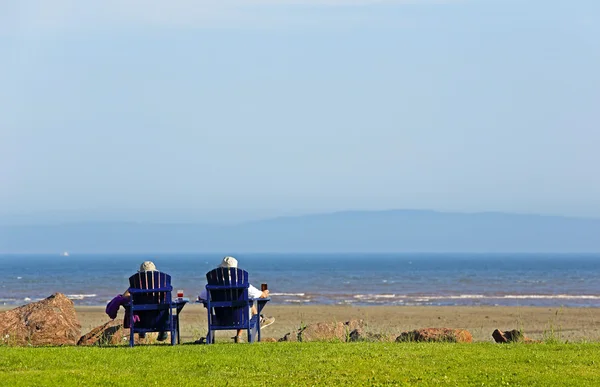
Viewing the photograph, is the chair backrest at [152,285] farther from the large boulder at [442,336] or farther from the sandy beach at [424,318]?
the sandy beach at [424,318]

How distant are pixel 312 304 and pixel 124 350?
1060 inches

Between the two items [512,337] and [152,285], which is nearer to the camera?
[152,285]

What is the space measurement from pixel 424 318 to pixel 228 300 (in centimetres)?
1731

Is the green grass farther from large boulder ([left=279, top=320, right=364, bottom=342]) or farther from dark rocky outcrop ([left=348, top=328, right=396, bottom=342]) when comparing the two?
large boulder ([left=279, top=320, right=364, bottom=342])

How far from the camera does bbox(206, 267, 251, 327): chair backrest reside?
43.2 ft

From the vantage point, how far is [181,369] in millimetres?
10398

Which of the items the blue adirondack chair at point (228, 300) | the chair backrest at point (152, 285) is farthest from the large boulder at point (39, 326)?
the blue adirondack chair at point (228, 300)

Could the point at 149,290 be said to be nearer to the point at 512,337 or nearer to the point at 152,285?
the point at 152,285

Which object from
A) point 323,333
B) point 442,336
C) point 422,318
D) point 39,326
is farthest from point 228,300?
point 422,318

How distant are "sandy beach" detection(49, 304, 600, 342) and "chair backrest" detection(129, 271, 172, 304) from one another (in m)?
6.77

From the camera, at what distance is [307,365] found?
1060 cm

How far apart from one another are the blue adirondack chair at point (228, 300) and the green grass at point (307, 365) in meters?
0.73

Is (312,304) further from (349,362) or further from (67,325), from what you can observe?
(349,362)

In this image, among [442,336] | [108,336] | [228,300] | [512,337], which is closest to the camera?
[228,300]
